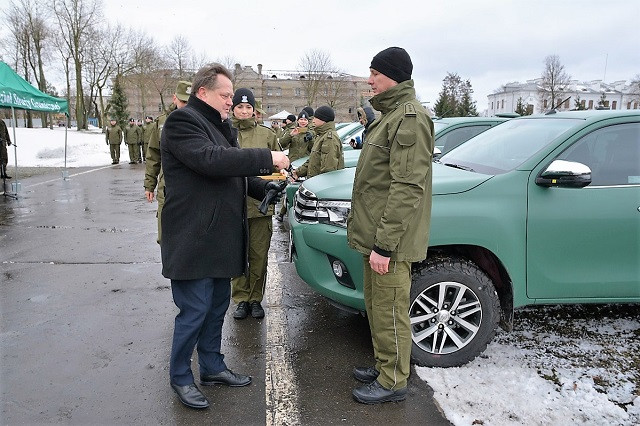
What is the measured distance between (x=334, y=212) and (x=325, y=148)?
2.66 meters

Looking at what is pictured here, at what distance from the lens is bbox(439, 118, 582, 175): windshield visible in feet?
11.8

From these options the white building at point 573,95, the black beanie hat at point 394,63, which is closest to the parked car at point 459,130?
the black beanie hat at point 394,63

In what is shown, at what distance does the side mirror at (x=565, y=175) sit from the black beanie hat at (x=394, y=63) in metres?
1.25

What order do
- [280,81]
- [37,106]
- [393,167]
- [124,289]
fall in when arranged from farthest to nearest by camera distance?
[280,81]
[37,106]
[124,289]
[393,167]

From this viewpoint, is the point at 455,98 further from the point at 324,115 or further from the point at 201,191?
the point at 201,191

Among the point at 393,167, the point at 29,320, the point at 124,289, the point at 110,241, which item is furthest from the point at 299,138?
the point at 393,167

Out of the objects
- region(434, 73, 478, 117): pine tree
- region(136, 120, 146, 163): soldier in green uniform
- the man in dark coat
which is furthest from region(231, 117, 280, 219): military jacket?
region(434, 73, 478, 117): pine tree

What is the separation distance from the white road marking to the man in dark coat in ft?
1.42

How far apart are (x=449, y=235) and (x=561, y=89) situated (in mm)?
59741

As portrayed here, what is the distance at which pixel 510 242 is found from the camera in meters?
3.23

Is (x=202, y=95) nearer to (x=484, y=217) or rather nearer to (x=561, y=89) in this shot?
(x=484, y=217)

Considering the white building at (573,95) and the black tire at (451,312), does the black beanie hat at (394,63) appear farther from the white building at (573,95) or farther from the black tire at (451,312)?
the white building at (573,95)

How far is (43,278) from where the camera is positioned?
5.25 metres

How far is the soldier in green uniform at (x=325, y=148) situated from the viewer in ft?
19.6
